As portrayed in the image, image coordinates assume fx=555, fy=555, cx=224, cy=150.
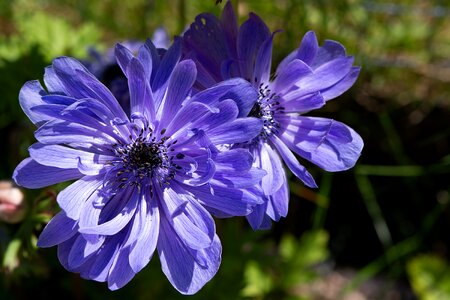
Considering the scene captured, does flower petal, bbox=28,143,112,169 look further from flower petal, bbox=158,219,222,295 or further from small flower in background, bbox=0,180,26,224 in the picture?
small flower in background, bbox=0,180,26,224

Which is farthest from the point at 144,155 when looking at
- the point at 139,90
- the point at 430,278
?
the point at 430,278

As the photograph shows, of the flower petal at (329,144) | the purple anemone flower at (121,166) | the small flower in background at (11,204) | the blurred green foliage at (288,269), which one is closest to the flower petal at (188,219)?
the purple anemone flower at (121,166)

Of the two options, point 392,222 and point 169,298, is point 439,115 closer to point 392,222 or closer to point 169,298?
point 392,222

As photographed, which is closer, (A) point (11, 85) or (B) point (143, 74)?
(B) point (143, 74)

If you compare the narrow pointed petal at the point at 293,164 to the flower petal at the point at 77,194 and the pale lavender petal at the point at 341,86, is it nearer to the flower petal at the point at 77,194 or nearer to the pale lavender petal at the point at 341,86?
the pale lavender petal at the point at 341,86

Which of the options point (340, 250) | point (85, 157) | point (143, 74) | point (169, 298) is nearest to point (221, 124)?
point (143, 74)

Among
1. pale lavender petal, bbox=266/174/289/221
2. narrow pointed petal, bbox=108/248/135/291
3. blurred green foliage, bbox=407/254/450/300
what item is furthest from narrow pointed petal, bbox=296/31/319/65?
blurred green foliage, bbox=407/254/450/300
